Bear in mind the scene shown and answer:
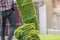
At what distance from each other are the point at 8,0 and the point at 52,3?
2.41 m

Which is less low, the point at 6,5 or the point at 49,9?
the point at 6,5

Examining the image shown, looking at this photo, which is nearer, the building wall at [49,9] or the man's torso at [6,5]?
the man's torso at [6,5]

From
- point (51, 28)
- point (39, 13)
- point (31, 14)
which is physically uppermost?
point (31, 14)

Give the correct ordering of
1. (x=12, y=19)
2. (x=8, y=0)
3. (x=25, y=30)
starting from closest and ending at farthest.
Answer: (x=25, y=30)
(x=8, y=0)
(x=12, y=19)

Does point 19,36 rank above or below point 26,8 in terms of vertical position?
below

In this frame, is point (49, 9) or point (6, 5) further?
point (49, 9)

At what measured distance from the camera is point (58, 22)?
594 centimetres

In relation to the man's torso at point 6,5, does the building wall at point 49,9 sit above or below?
below

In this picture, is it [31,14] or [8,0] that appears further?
[8,0]

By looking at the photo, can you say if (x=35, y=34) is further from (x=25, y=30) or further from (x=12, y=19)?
(x=12, y=19)

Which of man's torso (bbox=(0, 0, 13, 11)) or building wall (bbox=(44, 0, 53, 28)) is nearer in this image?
man's torso (bbox=(0, 0, 13, 11))

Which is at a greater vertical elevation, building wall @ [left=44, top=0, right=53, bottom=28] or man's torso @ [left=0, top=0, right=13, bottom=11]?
man's torso @ [left=0, top=0, right=13, bottom=11]

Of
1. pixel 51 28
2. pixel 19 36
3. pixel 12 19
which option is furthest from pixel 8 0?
pixel 19 36

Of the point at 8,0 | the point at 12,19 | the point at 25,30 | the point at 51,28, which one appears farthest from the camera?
the point at 51,28
